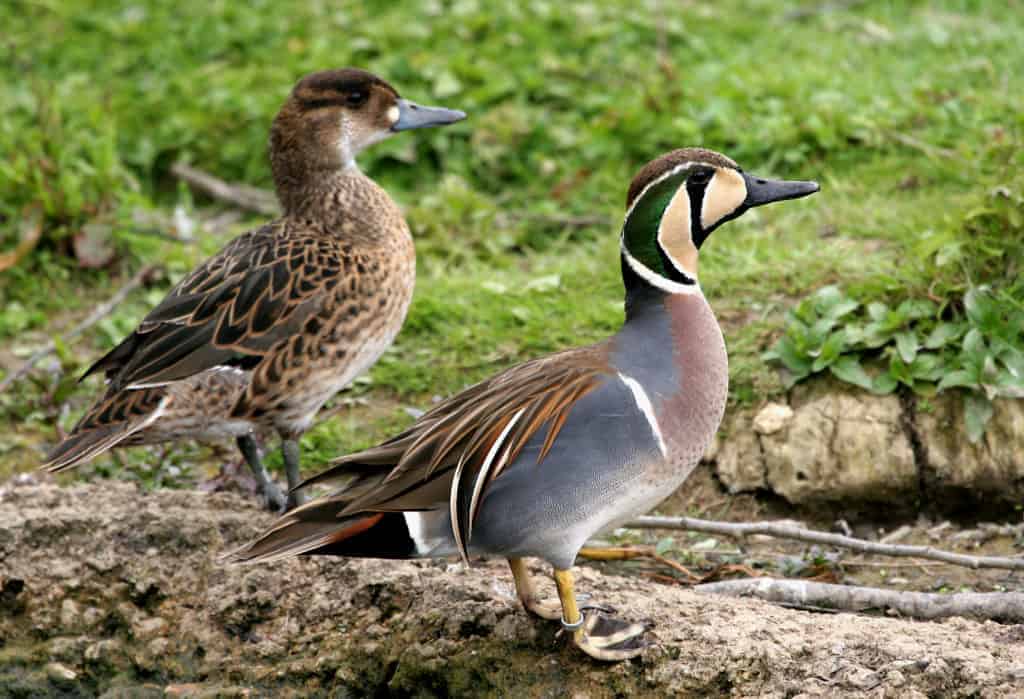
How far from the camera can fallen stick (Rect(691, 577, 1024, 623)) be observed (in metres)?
3.55

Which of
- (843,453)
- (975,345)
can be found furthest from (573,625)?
(975,345)

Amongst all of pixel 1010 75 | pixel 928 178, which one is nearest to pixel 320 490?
pixel 928 178

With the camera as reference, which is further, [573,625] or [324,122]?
[324,122]

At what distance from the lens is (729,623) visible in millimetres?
3350

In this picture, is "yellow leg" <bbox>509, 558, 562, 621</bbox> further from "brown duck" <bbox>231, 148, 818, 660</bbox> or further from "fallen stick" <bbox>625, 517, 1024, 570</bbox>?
"fallen stick" <bbox>625, 517, 1024, 570</bbox>

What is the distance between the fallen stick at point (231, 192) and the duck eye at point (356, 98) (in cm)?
211

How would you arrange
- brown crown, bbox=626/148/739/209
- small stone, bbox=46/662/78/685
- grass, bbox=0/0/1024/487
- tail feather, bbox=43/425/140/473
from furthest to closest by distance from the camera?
grass, bbox=0/0/1024/487 → tail feather, bbox=43/425/140/473 → small stone, bbox=46/662/78/685 → brown crown, bbox=626/148/739/209

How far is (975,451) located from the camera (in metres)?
4.37

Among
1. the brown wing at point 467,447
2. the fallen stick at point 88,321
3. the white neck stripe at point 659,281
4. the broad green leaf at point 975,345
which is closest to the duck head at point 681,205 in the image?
the white neck stripe at point 659,281

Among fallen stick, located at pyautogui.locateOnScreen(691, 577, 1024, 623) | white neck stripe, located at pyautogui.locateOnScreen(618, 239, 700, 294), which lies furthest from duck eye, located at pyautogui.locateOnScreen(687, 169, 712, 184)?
fallen stick, located at pyautogui.locateOnScreen(691, 577, 1024, 623)

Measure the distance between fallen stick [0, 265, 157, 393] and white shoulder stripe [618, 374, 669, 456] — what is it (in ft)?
9.59

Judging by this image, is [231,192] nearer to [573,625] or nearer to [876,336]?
[876,336]

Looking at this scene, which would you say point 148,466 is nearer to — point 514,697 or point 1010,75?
point 514,697

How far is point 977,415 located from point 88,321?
3500 mm
